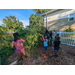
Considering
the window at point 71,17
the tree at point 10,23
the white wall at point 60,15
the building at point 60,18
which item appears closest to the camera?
the tree at point 10,23

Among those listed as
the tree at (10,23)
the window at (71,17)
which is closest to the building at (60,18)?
the window at (71,17)

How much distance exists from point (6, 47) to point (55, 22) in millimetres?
9772

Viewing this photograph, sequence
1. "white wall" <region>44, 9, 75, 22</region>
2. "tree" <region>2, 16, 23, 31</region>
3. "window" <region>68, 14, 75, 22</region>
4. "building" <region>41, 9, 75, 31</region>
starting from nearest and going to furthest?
"tree" <region>2, 16, 23, 31</region>
"window" <region>68, 14, 75, 22</region>
"building" <region>41, 9, 75, 31</region>
"white wall" <region>44, 9, 75, 22</region>

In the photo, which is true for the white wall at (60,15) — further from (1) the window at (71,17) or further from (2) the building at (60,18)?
(1) the window at (71,17)

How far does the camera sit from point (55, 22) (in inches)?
357

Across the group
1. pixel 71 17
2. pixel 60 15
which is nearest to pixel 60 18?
pixel 60 15

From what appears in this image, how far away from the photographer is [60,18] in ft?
27.0

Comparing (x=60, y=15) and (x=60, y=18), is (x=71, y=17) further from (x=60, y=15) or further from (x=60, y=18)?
(x=60, y=15)

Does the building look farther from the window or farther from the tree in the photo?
the tree

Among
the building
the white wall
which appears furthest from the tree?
the white wall

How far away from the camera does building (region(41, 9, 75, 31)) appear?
705 centimetres

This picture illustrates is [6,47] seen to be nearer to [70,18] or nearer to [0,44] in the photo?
[0,44]

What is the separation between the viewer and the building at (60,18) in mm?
7045
